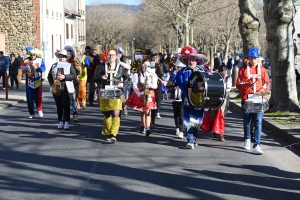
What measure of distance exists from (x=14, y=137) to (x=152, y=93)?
275cm

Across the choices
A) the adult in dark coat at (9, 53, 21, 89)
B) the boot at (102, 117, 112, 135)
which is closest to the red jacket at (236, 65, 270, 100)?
the boot at (102, 117, 112, 135)

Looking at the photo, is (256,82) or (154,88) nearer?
(256,82)

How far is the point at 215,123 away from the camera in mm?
12547

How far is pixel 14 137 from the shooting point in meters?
12.8

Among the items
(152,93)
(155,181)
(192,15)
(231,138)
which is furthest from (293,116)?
(192,15)

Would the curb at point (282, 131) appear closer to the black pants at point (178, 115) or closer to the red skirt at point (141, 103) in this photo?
the black pants at point (178, 115)

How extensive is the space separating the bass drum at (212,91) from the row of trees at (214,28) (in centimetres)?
572

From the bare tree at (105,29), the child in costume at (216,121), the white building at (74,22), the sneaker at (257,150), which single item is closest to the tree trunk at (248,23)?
the child in costume at (216,121)

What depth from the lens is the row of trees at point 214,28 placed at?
16.1 metres

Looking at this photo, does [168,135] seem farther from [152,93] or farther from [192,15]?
[192,15]

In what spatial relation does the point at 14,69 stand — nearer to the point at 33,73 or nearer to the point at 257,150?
the point at 33,73

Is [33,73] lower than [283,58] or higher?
lower

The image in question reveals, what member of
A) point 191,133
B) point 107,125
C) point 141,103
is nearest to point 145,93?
point 141,103

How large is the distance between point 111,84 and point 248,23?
11.4 meters
